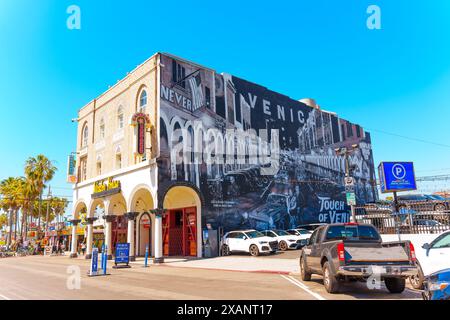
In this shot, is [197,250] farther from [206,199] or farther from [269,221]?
[269,221]

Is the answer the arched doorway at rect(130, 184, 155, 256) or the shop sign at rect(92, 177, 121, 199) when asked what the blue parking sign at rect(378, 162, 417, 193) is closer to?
the arched doorway at rect(130, 184, 155, 256)

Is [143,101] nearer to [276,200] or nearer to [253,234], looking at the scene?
[253,234]

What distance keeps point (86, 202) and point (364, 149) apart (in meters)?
37.6

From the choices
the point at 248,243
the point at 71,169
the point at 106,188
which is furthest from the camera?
the point at 71,169

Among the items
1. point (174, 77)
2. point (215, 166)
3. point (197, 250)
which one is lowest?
point (197, 250)

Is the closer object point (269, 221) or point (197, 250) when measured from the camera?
point (197, 250)

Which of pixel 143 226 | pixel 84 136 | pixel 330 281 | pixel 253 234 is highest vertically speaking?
pixel 84 136

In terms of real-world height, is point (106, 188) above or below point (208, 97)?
below

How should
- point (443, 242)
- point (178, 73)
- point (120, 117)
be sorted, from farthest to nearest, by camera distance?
point (120, 117), point (178, 73), point (443, 242)

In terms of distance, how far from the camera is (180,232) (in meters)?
30.0

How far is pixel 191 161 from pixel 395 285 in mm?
19673

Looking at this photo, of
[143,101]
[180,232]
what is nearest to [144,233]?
[180,232]
